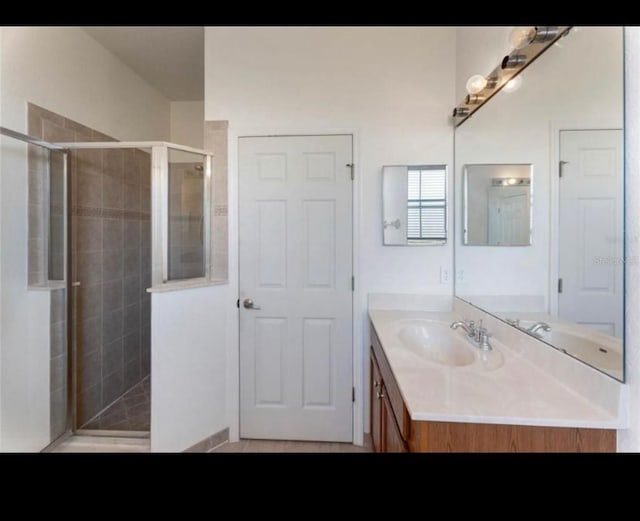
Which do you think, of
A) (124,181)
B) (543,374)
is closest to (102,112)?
(124,181)

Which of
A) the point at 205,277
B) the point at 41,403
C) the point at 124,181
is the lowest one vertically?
the point at 41,403

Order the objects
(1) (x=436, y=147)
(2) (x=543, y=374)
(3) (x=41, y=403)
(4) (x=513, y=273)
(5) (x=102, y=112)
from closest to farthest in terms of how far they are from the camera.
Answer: (2) (x=543, y=374) → (4) (x=513, y=273) → (3) (x=41, y=403) → (1) (x=436, y=147) → (5) (x=102, y=112)

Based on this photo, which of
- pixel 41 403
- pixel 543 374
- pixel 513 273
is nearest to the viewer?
pixel 543 374

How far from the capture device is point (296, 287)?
184 cm

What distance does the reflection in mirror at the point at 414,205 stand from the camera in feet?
5.80

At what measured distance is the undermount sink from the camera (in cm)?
132

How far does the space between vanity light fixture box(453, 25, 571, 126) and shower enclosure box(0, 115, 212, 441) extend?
5.16 feet

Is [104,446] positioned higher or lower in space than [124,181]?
lower

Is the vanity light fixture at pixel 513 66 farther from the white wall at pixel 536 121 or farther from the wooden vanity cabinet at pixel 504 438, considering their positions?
the wooden vanity cabinet at pixel 504 438

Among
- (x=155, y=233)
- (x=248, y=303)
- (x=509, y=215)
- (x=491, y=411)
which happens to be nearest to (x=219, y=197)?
(x=155, y=233)

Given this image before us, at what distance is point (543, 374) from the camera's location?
969 mm
